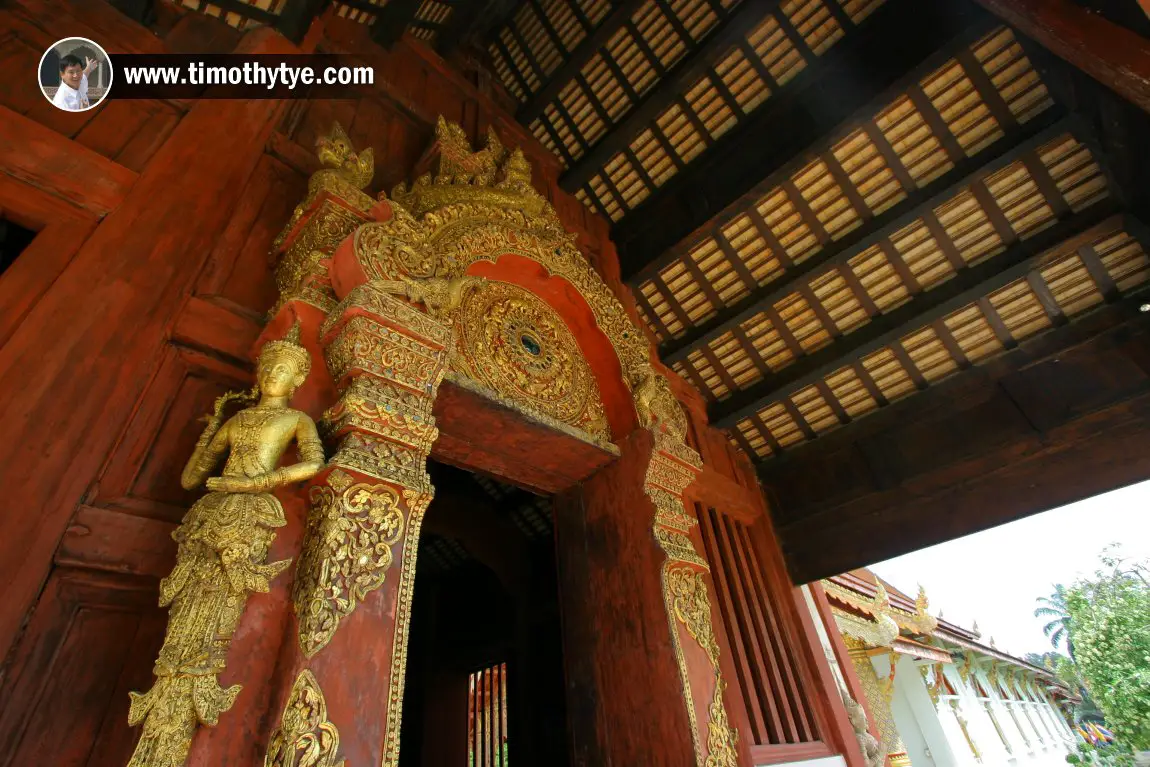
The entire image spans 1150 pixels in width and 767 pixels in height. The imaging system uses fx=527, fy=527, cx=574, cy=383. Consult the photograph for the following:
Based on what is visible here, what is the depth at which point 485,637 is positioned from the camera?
7691mm

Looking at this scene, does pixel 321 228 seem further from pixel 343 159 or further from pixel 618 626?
pixel 618 626

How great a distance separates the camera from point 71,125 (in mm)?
2736

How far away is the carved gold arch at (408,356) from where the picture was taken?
7.06ft

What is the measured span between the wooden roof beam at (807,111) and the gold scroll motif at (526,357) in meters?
2.01

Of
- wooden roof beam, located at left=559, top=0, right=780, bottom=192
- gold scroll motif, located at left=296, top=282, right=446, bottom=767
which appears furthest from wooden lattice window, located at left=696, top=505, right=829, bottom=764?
wooden roof beam, located at left=559, top=0, right=780, bottom=192

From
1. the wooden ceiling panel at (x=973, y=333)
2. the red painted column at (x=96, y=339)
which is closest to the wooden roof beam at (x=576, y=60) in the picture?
the red painted column at (x=96, y=339)

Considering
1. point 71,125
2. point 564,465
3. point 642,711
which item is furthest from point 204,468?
point 642,711

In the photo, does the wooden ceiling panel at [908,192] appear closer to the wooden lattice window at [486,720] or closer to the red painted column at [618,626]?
the red painted column at [618,626]

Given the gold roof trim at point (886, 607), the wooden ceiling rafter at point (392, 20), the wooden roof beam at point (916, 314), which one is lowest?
the gold roof trim at point (886, 607)

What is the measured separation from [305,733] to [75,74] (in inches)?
138

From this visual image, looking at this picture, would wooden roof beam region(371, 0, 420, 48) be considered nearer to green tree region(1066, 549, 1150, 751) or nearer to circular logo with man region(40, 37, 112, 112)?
circular logo with man region(40, 37, 112, 112)

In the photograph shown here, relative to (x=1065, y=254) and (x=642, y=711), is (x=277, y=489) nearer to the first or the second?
(x=642, y=711)

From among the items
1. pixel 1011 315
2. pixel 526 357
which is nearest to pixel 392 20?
pixel 526 357

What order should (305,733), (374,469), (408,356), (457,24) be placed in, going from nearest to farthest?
1. (305,733)
2. (374,469)
3. (408,356)
4. (457,24)
